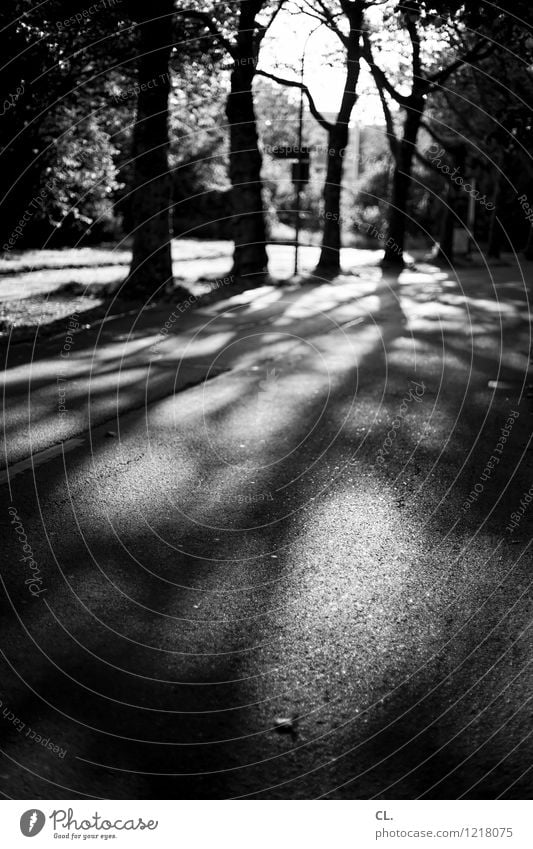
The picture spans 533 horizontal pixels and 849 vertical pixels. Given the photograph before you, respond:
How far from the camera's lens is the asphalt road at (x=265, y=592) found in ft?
11.5

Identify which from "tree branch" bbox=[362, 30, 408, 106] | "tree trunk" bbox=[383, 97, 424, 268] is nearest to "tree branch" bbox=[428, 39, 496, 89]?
"tree trunk" bbox=[383, 97, 424, 268]

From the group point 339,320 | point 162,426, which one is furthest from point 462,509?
point 339,320

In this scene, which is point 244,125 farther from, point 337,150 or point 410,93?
point 410,93

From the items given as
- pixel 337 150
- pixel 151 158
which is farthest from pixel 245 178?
pixel 151 158

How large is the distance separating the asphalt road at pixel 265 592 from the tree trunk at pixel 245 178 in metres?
13.5

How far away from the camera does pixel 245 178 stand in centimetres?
2367

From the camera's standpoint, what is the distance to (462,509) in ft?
21.5

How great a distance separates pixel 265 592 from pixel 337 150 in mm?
23759

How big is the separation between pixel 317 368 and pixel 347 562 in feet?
22.1

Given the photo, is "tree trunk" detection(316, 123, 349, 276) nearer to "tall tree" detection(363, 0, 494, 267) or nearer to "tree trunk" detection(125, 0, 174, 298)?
"tall tree" detection(363, 0, 494, 267)

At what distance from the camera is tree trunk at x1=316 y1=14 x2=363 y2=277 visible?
2562 cm

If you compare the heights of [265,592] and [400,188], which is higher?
[400,188]

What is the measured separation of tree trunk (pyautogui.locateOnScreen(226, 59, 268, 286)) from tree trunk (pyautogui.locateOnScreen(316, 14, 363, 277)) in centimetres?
220

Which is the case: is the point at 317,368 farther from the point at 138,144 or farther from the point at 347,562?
the point at 138,144
